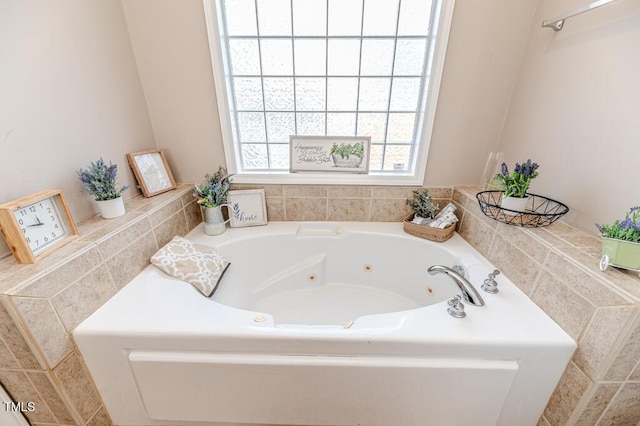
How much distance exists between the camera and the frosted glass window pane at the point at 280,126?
159 cm

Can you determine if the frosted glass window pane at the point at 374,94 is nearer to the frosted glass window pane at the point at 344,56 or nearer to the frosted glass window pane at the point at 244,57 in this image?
the frosted glass window pane at the point at 344,56

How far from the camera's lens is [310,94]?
5.03ft

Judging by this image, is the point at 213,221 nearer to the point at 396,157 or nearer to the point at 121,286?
the point at 121,286

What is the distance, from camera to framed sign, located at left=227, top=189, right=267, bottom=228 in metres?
1.63

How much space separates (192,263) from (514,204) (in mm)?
1507

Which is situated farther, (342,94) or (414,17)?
(342,94)

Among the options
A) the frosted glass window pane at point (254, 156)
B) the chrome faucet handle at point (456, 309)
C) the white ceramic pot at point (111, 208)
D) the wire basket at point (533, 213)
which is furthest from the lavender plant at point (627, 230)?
the white ceramic pot at point (111, 208)

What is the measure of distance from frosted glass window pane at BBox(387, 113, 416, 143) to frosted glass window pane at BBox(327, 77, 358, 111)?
26 cm

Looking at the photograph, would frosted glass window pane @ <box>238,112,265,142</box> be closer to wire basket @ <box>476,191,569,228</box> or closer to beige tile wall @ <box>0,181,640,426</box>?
beige tile wall @ <box>0,181,640,426</box>

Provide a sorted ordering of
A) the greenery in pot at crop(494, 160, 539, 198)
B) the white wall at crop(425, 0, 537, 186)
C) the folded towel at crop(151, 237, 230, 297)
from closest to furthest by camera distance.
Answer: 1. the greenery in pot at crop(494, 160, 539, 198)
2. the folded towel at crop(151, 237, 230, 297)
3. the white wall at crop(425, 0, 537, 186)

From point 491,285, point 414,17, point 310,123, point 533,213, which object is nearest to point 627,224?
point 533,213

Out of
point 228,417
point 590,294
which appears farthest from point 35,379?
point 590,294

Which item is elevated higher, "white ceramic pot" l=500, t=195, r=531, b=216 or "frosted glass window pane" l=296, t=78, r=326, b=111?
"frosted glass window pane" l=296, t=78, r=326, b=111

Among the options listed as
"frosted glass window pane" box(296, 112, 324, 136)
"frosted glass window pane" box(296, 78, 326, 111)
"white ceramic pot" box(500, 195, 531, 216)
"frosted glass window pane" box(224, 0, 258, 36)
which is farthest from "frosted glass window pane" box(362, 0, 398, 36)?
"white ceramic pot" box(500, 195, 531, 216)
